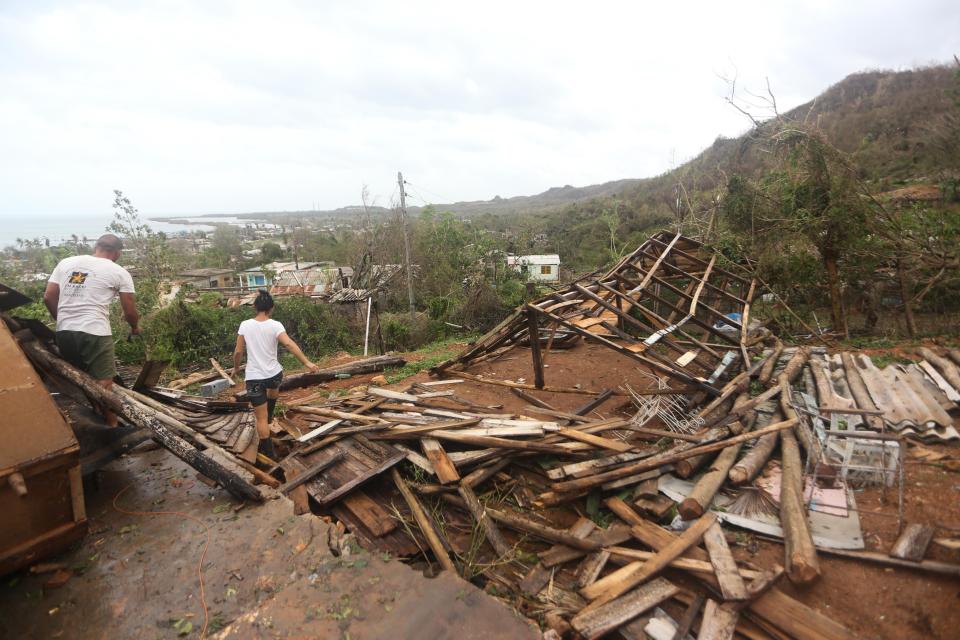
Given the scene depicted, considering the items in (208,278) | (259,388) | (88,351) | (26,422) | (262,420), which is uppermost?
(88,351)

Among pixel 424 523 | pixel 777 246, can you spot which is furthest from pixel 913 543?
pixel 777 246

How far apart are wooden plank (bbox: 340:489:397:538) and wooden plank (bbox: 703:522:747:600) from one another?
277cm

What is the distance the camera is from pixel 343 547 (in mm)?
3273

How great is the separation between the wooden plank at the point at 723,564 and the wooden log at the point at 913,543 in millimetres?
1148

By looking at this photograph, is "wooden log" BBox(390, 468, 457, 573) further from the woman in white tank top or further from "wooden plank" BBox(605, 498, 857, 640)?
"wooden plank" BBox(605, 498, 857, 640)

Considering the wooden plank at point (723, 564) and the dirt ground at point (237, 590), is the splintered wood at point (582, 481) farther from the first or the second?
the dirt ground at point (237, 590)

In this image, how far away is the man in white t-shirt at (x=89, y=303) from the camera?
169 inches

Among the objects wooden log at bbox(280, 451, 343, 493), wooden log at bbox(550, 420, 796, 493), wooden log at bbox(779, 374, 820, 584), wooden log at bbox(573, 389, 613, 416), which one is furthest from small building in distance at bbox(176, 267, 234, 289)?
wooden log at bbox(779, 374, 820, 584)

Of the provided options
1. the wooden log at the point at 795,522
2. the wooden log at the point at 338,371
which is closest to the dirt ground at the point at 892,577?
the wooden log at the point at 795,522

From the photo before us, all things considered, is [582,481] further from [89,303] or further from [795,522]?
[89,303]

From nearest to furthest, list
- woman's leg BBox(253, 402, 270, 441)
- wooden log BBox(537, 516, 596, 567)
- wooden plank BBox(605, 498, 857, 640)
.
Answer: wooden plank BBox(605, 498, 857, 640), wooden log BBox(537, 516, 596, 567), woman's leg BBox(253, 402, 270, 441)

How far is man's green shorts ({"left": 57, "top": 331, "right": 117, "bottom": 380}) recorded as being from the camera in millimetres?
4328

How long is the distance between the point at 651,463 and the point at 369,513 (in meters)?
2.83

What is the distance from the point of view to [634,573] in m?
3.53
